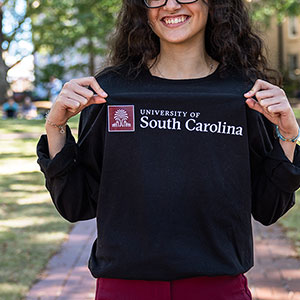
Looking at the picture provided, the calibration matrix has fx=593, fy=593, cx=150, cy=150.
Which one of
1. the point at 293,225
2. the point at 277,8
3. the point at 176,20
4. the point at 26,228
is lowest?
the point at 277,8

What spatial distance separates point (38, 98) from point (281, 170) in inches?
1420

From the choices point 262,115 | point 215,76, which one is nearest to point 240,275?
point 262,115

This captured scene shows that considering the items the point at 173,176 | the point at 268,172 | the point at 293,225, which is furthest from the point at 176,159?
the point at 293,225

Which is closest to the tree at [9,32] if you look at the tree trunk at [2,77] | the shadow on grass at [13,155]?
the tree trunk at [2,77]

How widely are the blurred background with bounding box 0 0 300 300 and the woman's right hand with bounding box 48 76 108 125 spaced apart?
72cm

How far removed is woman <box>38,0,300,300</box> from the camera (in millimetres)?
2059

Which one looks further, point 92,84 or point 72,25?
point 72,25

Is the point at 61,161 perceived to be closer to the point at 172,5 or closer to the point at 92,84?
the point at 92,84

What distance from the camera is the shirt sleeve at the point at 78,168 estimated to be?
2.21 metres

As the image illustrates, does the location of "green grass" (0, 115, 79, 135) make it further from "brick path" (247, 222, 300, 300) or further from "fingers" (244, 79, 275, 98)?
"fingers" (244, 79, 275, 98)

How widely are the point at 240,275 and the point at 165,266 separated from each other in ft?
0.97

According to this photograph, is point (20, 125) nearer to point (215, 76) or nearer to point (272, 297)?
point (272, 297)

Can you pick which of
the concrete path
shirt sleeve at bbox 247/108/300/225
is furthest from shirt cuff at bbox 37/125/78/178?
the concrete path

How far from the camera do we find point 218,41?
7.76 ft
